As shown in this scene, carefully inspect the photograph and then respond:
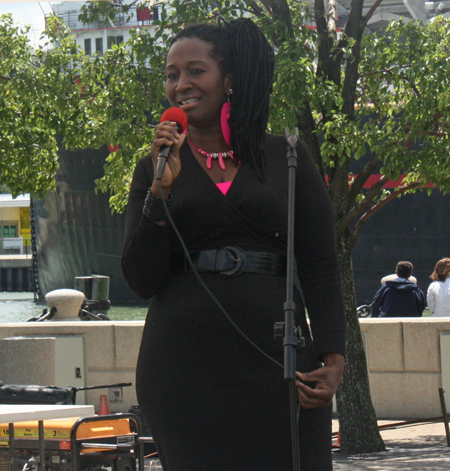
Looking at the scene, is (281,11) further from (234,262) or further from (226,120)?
(234,262)

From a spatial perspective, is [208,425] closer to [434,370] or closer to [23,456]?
[23,456]

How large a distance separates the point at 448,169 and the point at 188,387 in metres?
5.67

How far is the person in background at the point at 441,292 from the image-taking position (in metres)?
9.86

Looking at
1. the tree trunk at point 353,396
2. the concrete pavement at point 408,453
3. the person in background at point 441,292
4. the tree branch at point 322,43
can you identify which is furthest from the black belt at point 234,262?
the person in background at point 441,292

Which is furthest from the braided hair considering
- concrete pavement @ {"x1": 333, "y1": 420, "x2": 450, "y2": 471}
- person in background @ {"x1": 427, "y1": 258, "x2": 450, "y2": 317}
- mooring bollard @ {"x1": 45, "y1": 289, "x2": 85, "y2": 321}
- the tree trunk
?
mooring bollard @ {"x1": 45, "y1": 289, "x2": 85, "y2": 321}

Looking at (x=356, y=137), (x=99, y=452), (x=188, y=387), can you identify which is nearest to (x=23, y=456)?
(x=99, y=452)

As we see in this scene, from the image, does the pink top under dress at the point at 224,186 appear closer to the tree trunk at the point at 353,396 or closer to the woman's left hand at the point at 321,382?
the woman's left hand at the point at 321,382

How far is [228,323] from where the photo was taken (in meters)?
1.80

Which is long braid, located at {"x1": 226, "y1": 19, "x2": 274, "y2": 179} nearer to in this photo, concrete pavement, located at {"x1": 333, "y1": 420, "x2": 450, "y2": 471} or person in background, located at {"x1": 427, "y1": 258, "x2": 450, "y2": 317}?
concrete pavement, located at {"x1": 333, "y1": 420, "x2": 450, "y2": 471}

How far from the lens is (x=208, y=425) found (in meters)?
1.78

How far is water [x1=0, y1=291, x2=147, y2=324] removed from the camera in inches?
1293

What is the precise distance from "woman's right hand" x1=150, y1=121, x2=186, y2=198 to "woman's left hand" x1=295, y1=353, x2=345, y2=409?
0.51 metres

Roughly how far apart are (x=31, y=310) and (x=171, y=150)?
41.7m

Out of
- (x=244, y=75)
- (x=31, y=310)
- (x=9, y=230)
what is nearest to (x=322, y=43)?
(x=244, y=75)
